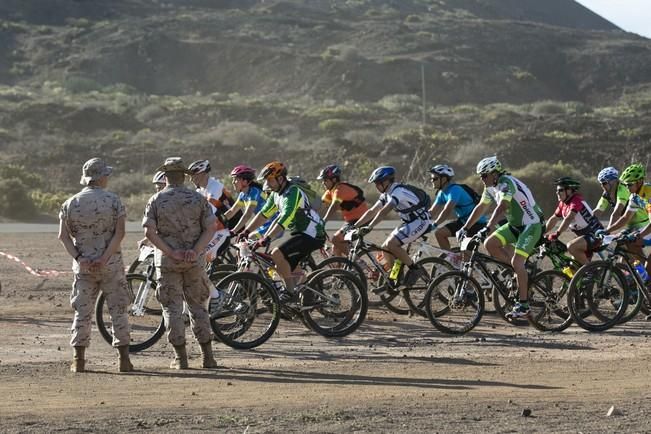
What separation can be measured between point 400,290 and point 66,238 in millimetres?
5307

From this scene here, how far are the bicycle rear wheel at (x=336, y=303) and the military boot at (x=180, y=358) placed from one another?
8.14ft

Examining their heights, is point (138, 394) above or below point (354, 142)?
below

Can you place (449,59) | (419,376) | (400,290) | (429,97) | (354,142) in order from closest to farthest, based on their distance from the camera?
1. (419,376)
2. (400,290)
3. (354,142)
4. (429,97)
5. (449,59)

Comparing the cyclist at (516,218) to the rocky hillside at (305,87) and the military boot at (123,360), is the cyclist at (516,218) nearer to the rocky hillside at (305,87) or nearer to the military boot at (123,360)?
the military boot at (123,360)

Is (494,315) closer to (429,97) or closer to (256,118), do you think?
(256,118)

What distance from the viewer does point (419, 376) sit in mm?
11070

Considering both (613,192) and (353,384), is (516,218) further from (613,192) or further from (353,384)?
(353,384)

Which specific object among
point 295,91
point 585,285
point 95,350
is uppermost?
point 295,91

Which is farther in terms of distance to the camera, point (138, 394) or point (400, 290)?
point (400, 290)

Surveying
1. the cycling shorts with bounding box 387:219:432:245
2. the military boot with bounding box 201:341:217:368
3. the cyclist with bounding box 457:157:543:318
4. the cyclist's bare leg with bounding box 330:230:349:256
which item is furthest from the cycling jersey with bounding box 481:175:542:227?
the military boot with bounding box 201:341:217:368

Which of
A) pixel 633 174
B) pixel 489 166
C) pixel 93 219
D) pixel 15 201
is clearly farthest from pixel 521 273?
pixel 15 201

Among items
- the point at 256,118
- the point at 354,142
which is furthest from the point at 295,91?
the point at 354,142

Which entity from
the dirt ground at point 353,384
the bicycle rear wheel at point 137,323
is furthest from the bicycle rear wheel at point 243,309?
the bicycle rear wheel at point 137,323

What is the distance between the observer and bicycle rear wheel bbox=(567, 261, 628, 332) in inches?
556
